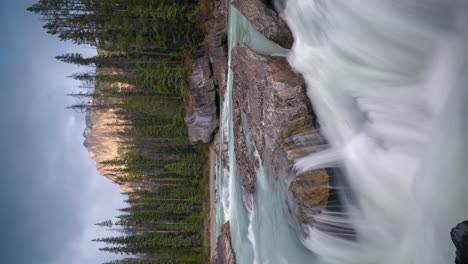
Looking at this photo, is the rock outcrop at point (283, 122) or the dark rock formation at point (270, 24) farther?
the dark rock formation at point (270, 24)

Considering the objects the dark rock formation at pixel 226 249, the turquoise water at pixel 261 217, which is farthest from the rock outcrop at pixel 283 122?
the dark rock formation at pixel 226 249

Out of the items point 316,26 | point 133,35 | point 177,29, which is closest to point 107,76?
point 133,35

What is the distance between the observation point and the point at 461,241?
14.2ft

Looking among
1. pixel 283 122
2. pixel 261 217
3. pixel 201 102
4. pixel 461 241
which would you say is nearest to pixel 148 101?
pixel 201 102

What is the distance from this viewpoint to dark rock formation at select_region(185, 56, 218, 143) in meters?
21.5

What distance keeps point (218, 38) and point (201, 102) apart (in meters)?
5.51

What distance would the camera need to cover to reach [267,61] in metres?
9.79

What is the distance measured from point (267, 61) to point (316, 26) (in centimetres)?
200

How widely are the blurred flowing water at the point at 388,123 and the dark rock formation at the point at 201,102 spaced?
41.9 feet

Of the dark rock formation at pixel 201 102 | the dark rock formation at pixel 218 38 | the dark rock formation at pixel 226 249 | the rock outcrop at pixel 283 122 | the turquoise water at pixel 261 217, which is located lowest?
the dark rock formation at pixel 226 249

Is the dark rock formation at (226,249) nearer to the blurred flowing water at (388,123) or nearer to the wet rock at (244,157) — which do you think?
the wet rock at (244,157)

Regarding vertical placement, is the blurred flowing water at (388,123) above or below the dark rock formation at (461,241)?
above

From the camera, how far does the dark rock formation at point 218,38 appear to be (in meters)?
18.9

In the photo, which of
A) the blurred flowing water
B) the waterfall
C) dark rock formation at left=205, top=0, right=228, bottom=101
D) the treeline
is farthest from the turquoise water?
the treeline
